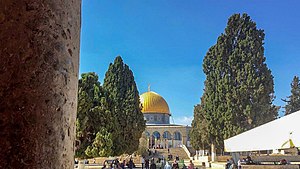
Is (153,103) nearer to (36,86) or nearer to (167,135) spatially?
(167,135)

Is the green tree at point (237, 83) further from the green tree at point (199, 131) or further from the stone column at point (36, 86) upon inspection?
the stone column at point (36, 86)

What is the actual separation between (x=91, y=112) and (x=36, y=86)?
786 inches

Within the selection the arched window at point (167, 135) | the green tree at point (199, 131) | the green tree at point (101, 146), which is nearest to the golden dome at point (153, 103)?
the arched window at point (167, 135)

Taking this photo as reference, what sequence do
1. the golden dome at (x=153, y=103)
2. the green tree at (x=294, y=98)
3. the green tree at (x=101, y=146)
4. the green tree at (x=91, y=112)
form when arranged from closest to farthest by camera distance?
the green tree at (x=101, y=146) < the green tree at (x=91, y=112) < the green tree at (x=294, y=98) < the golden dome at (x=153, y=103)

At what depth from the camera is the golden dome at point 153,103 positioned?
65062 millimetres

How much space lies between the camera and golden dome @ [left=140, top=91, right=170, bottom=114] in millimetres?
65062

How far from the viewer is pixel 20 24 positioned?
1.06 metres

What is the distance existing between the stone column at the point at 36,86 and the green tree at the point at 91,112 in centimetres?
1831

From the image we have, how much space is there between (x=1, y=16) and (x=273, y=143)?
22.7 feet

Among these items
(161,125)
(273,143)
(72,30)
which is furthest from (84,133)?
(161,125)

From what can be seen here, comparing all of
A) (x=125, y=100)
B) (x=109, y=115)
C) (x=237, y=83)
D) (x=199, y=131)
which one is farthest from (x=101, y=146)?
(x=199, y=131)

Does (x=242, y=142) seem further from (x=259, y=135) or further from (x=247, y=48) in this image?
(x=247, y=48)

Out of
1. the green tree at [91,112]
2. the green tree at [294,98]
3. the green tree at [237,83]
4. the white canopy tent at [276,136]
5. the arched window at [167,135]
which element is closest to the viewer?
the white canopy tent at [276,136]

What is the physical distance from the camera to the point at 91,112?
2064 cm
